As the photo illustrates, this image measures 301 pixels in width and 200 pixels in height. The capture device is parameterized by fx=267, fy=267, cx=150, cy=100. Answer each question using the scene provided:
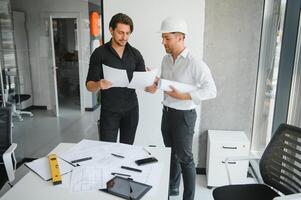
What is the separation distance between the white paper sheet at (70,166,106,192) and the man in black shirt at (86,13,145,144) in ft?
2.45

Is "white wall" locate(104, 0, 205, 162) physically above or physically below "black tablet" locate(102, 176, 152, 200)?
above

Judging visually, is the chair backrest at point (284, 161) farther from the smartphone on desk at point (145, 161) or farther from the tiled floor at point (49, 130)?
the tiled floor at point (49, 130)

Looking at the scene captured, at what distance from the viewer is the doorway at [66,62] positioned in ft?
15.0

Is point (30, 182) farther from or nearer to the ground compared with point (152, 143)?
farther from the ground

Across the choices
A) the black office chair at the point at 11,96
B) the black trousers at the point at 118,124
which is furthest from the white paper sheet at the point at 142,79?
the black office chair at the point at 11,96

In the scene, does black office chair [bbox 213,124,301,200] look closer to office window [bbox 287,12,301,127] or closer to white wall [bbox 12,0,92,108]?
office window [bbox 287,12,301,127]

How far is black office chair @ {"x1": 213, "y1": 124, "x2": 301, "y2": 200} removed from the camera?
1.66 metres

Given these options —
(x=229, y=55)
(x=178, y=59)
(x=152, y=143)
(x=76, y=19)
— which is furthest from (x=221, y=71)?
(x=76, y=19)

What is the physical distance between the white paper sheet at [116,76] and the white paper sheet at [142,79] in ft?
0.22

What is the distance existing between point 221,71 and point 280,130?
4.09ft

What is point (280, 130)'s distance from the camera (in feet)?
5.85

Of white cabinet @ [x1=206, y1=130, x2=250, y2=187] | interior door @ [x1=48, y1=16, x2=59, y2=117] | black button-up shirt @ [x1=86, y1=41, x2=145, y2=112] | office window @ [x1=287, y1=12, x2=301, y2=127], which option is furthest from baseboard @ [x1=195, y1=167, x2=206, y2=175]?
interior door @ [x1=48, y1=16, x2=59, y2=117]

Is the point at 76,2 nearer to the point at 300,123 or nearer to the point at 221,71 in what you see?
the point at 221,71

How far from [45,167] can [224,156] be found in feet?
6.05
